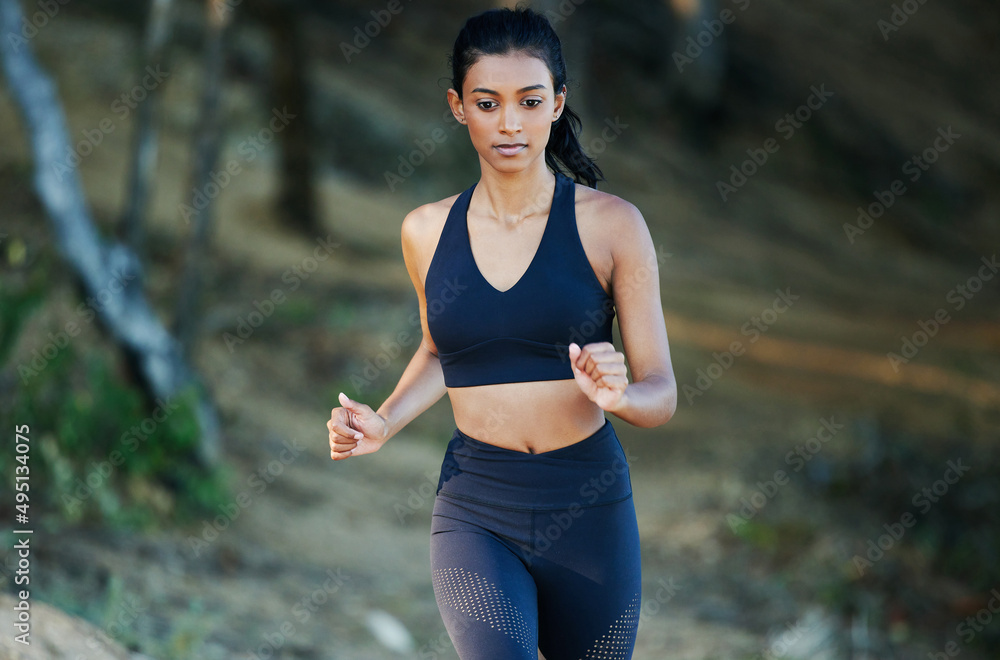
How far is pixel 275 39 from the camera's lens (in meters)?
10.7

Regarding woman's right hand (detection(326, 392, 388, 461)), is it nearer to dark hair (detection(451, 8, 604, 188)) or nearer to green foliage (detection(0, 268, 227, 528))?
dark hair (detection(451, 8, 604, 188))

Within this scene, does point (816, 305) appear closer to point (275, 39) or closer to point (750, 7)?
point (275, 39)

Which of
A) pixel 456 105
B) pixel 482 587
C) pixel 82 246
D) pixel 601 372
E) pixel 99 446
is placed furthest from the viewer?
pixel 82 246

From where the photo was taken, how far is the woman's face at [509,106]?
6.75 ft

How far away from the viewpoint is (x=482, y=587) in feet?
6.48

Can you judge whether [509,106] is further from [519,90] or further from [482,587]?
[482,587]

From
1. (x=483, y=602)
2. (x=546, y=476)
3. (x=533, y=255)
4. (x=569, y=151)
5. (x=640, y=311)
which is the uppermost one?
(x=569, y=151)

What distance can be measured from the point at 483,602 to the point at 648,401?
50 centimetres

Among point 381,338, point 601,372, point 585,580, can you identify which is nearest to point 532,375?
point 601,372

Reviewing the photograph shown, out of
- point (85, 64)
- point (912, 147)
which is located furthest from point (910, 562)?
point (912, 147)

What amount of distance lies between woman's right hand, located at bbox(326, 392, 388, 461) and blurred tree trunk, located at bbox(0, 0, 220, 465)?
12.8 ft

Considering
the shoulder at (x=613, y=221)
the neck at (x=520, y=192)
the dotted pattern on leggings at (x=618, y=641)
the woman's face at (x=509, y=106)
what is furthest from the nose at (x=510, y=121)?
the dotted pattern on leggings at (x=618, y=641)

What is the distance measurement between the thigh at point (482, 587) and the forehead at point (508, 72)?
2.78ft

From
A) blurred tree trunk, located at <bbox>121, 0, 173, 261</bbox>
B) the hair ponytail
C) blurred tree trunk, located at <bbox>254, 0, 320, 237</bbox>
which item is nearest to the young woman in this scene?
the hair ponytail
